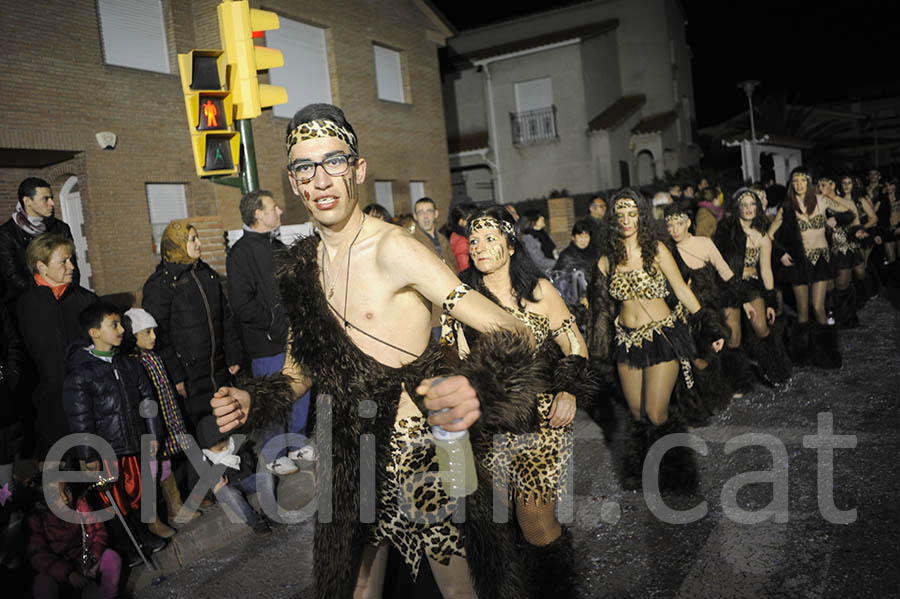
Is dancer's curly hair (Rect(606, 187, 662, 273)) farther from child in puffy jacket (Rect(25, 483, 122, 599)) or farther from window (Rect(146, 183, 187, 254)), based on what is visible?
window (Rect(146, 183, 187, 254))

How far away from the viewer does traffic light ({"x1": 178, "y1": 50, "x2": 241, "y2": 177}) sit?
521 cm

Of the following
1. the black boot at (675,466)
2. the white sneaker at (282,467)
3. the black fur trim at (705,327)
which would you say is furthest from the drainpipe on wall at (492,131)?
the black boot at (675,466)

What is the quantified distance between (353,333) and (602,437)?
4.40m

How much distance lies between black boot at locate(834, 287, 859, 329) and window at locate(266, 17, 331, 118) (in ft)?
37.6

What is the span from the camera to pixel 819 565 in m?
3.65

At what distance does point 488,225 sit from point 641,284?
5.78 ft

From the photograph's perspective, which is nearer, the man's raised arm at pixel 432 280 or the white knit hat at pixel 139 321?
the man's raised arm at pixel 432 280

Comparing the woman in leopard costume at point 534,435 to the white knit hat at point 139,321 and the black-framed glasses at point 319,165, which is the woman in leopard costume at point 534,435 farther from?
the white knit hat at point 139,321

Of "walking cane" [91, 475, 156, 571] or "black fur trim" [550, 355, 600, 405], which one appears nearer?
"black fur trim" [550, 355, 600, 405]

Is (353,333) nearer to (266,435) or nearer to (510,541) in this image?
(510,541)

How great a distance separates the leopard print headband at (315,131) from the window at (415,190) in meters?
17.0

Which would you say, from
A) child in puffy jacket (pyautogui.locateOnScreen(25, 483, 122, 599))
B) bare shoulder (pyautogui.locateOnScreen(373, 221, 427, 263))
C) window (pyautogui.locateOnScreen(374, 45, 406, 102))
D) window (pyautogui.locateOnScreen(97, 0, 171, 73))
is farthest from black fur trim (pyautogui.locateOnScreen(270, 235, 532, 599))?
window (pyautogui.locateOnScreen(374, 45, 406, 102))

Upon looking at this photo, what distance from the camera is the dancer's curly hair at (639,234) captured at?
5223 mm

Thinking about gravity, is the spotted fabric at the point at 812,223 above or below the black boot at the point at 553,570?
above
